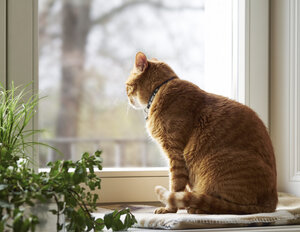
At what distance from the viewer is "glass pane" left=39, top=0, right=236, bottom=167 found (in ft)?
5.56

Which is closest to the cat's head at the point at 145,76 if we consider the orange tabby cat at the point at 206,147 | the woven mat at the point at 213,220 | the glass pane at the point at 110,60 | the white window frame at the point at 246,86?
the orange tabby cat at the point at 206,147

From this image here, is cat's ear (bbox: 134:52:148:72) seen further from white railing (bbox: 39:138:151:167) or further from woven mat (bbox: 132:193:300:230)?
woven mat (bbox: 132:193:300:230)

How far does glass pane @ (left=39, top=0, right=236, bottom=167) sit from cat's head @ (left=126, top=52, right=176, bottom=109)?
223 millimetres

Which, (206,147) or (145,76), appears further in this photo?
(145,76)

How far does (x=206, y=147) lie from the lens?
1383 millimetres

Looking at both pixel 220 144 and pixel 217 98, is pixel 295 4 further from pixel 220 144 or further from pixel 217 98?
pixel 220 144

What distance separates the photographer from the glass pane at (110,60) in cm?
169

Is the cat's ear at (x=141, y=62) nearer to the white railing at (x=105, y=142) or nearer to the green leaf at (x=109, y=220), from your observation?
the white railing at (x=105, y=142)

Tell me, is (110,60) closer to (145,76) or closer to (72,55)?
(72,55)

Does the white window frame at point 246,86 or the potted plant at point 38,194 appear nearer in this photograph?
the potted plant at point 38,194

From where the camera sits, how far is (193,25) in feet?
6.07

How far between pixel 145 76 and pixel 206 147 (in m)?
0.34

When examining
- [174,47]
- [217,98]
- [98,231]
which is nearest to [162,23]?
[174,47]

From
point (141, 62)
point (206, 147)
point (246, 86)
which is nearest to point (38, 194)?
point (206, 147)
